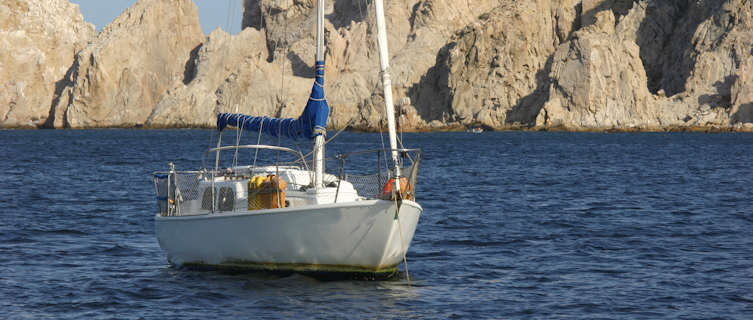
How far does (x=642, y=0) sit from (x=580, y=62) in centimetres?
4383

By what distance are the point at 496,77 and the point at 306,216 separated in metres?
142

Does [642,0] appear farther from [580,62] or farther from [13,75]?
[13,75]

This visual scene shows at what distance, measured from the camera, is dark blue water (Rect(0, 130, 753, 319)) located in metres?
16.9

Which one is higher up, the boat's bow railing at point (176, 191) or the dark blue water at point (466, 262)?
the boat's bow railing at point (176, 191)

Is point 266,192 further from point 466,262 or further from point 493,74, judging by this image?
point 493,74

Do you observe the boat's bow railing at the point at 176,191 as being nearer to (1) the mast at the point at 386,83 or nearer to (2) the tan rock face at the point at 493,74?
(1) the mast at the point at 386,83

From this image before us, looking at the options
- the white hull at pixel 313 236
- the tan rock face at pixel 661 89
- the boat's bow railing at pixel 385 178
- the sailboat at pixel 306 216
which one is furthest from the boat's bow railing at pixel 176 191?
the tan rock face at pixel 661 89

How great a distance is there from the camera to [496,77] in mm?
156750

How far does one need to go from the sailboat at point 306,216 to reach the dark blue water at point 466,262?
46cm

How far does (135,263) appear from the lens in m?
21.9

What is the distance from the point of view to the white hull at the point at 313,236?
17672 mm

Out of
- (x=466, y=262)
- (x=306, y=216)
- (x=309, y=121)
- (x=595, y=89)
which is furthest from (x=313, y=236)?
(x=595, y=89)

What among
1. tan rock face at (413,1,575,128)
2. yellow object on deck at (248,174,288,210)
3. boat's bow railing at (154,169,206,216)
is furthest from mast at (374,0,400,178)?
tan rock face at (413,1,575,128)

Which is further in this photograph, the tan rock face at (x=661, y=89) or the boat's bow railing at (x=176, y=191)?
the tan rock face at (x=661, y=89)
